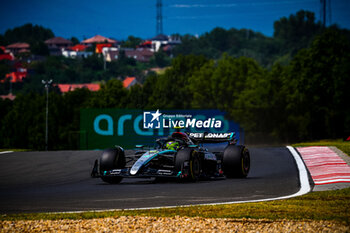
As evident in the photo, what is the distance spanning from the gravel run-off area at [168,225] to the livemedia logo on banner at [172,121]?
83.1 ft

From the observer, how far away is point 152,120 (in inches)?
1451

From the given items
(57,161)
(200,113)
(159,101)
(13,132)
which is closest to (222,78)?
(159,101)

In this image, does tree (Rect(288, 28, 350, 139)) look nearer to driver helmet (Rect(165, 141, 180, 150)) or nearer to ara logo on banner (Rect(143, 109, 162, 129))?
ara logo on banner (Rect(143, 109, 162, 129))

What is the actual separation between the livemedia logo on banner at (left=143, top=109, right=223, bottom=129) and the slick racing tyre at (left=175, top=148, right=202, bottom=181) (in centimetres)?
1830

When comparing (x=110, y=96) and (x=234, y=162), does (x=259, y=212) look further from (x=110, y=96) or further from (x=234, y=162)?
(x=110, y=96)

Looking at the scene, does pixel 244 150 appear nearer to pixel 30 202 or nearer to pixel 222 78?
pixel 30 202

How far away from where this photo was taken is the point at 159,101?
89.6m

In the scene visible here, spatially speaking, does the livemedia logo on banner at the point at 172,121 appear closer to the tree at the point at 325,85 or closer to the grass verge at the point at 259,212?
the tree at the point at 325,85

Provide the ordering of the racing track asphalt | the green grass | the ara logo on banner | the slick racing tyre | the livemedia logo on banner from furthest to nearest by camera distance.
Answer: the ara logo on banner, the livemedia logo on banner, the slick racing tyre, the racing track asphalt, the green grass

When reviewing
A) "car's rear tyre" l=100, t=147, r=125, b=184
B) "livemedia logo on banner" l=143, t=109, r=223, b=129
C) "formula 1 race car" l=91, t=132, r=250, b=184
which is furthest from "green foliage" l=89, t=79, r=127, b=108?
"car's rear tyre" l=100, t=147, r=125, b=184

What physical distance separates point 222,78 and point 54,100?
107 feet

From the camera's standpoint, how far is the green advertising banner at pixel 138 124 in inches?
1436

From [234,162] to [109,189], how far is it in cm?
440

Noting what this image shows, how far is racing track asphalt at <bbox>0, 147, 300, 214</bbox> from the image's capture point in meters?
13.1
